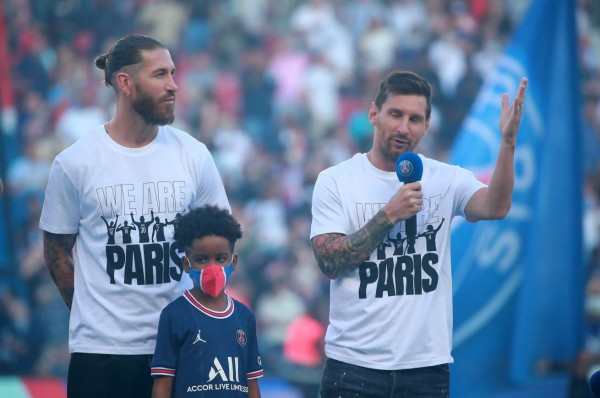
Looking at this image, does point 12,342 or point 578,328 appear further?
point 12,342

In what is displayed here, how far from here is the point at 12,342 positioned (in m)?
10.4

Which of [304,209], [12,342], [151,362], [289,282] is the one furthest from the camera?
[304,209]

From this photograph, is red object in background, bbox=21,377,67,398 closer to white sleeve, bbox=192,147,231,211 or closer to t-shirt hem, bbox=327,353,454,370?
white sleeve, bbox=192,147,231,211

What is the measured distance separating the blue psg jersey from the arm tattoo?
1.43 feet

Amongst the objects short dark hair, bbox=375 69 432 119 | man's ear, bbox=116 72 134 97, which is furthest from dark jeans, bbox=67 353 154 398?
short dark hair, bbox=375 69 432 119

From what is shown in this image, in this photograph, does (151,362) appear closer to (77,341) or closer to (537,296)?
(77,341)

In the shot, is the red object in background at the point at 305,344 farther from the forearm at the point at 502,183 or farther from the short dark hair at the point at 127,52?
the short dark hair at the point at 127,52

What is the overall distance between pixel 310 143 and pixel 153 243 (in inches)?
353

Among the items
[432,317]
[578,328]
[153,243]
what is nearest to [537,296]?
[578,328]

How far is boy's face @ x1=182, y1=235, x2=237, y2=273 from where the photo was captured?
4297mm

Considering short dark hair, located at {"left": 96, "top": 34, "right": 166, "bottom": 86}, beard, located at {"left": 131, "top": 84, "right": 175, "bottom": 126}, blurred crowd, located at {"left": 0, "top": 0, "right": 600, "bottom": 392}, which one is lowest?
beard, located at {"left": 131, "top": 84, "right": 175, "bottom": 126}

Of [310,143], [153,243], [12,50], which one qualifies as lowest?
[153,243]

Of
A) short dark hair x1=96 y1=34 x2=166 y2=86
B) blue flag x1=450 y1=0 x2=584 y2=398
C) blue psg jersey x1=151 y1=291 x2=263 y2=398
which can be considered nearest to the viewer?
blue psg jersey x1=151 y1=291 x2=263 y2=398

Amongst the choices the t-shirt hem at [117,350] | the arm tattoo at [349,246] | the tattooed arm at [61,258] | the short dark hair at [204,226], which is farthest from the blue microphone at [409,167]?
the tattooed arm at [61,258]
